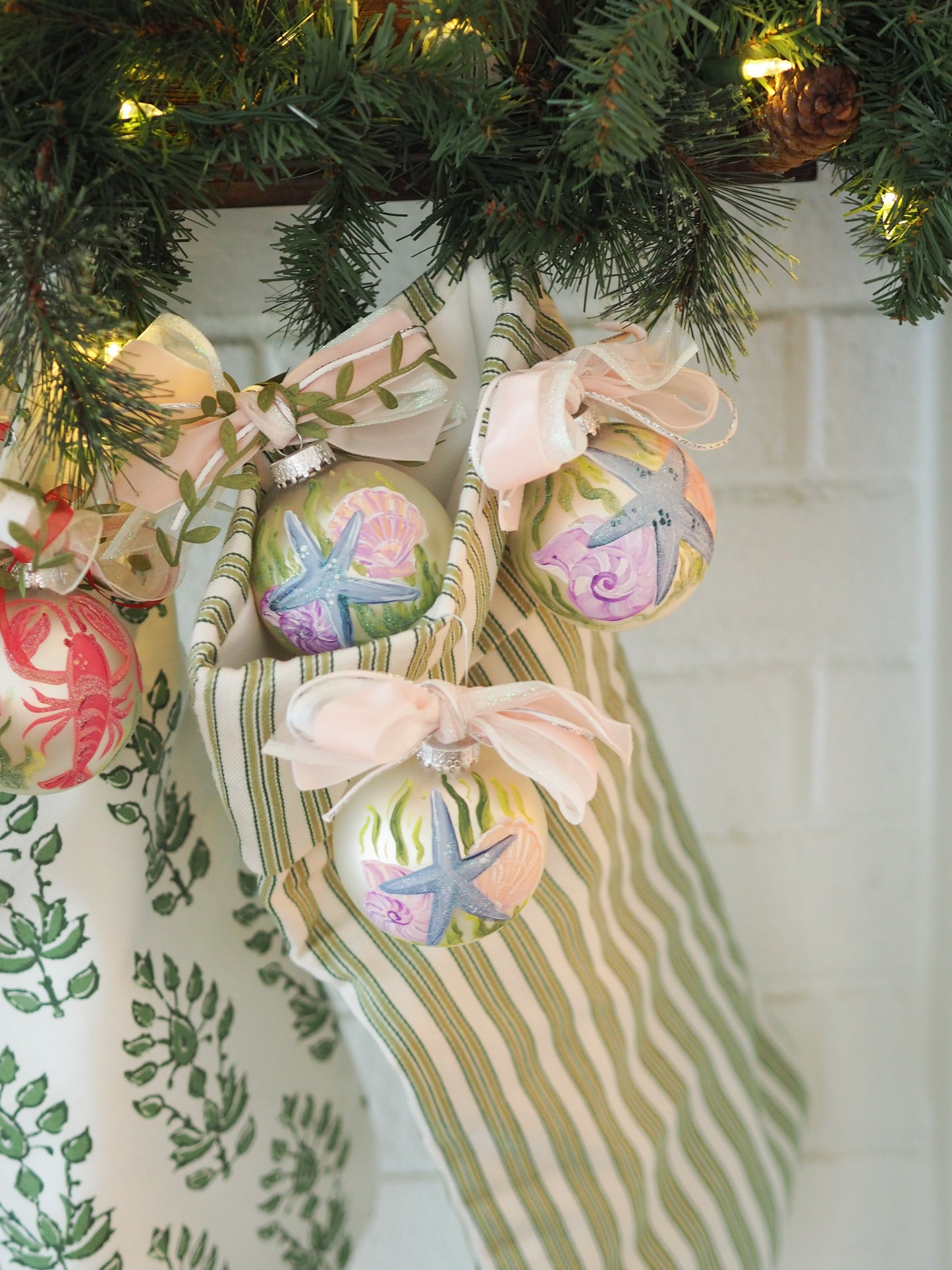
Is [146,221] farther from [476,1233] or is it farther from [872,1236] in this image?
[872,1236]

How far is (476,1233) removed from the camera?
552mm

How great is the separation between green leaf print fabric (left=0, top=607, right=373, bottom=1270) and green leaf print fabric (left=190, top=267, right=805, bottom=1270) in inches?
4.3

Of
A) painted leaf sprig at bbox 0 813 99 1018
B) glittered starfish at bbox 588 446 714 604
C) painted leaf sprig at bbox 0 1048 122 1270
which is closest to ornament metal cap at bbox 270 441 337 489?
glittered starfish at bbox 588 446 714 604

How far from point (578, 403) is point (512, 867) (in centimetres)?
20

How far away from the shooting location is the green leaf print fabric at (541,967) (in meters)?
0.40

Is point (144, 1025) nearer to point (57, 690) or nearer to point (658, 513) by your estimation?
point (57, 690)

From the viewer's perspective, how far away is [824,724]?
754 millimetres

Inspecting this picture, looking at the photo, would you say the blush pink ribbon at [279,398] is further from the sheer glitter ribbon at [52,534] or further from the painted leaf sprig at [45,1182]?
the painted leaf sprig at [45,1182]

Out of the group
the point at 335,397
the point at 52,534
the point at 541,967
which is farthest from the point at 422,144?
the point at 541,967

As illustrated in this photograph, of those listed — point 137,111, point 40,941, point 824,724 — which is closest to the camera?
point 137,111

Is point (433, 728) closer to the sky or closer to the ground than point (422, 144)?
closer to the ground

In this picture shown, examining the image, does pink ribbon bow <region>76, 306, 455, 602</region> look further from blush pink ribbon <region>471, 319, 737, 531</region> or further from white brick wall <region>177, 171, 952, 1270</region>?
white brick wall <region>177, 171, 952, 1270</region>

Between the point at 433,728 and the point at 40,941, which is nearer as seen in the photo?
the point at 433,728

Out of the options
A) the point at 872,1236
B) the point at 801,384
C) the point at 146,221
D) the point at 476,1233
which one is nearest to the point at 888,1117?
the point at 872,1236
